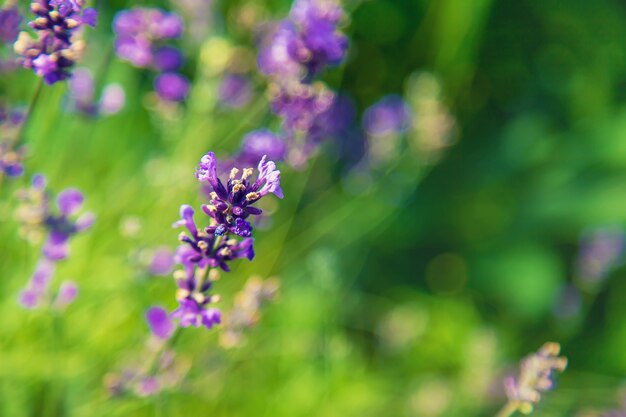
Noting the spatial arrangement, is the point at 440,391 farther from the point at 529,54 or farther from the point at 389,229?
the point at 529,54

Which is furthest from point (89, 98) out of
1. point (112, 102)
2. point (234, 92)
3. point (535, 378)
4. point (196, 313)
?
point (535, 378)

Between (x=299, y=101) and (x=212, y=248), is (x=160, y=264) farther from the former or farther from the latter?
(x=212, y=248)

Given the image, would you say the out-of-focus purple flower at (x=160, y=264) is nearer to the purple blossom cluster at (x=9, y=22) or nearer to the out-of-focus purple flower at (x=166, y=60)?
the out-of-focus purple flower at (x=166, y=60)

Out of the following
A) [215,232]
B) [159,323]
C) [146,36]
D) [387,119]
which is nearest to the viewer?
[215,232]

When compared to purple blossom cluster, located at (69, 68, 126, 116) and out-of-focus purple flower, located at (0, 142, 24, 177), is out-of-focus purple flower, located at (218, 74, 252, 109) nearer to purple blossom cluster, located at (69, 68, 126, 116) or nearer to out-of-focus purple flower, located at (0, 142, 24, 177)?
purple blossom cluster, located at (69, 68, 126, 116)

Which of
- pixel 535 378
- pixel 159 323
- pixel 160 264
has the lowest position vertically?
pixel 535 378

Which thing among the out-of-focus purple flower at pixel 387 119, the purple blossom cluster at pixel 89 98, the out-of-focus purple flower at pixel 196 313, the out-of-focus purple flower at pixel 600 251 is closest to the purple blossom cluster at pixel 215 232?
the out-of-focus purple flower at pixel 196 313
